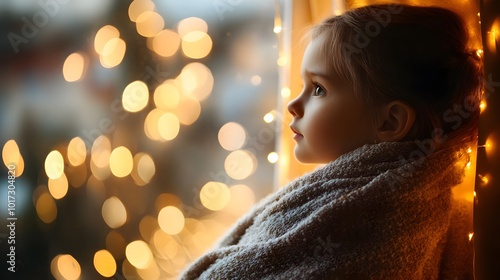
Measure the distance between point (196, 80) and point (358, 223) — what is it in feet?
2.71

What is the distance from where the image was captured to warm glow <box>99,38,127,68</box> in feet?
4.67

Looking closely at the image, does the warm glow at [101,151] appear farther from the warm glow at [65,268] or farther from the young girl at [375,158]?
the young girl at [375,158]

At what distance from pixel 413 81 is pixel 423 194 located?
20 centimetres

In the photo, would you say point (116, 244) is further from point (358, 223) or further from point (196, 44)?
point (358, 223)

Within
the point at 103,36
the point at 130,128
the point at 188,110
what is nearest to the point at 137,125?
the point at 130,128

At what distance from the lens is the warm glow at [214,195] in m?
1.55

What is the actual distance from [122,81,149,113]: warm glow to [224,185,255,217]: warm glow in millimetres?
354

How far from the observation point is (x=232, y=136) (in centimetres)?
155

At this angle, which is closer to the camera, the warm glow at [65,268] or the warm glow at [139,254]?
the warm glow at [65,268]

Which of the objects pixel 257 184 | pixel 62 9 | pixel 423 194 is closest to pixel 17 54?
pixel 62 9

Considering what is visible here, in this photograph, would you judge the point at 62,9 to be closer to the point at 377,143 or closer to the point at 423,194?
the point at 377,143

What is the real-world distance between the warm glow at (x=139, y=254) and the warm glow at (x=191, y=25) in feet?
1.97

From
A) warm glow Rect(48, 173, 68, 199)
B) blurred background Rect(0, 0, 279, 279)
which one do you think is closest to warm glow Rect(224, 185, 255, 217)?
blurred background Rect(0, 0, 279, 279)

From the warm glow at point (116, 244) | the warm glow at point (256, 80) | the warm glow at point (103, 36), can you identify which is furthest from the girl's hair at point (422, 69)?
the warm glow at point (116, 244)
